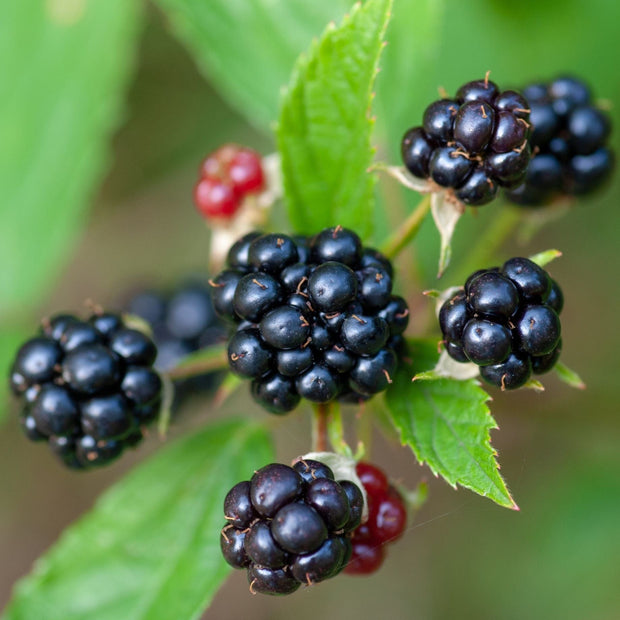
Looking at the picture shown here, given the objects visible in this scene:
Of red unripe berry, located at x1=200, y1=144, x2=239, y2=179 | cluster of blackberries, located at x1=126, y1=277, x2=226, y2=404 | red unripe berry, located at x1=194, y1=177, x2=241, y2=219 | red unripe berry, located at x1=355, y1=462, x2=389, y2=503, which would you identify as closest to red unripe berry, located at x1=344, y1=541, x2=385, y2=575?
red unripe berry, located at x1=355, y1=462, x2=389, y2=503

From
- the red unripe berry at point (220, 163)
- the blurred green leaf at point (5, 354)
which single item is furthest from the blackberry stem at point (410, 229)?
the blurred green leaf at point (5, 354)

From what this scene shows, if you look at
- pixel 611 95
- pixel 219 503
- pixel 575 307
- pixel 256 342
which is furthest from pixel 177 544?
pixel 611 95

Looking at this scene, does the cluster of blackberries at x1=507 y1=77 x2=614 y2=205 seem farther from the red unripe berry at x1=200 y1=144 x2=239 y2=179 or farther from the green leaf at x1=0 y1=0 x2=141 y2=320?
the green leaf at x1=0 y1=0 x2=141 y2=320

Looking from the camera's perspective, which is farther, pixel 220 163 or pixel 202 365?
pixel 220 163

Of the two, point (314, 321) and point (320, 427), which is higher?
point (314, 321)

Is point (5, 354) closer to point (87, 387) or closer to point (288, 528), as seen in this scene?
point (87, 387)

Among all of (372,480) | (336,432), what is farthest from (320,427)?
(372,480)

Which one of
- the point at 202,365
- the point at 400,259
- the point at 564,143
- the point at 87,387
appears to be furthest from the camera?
the point at 400,259

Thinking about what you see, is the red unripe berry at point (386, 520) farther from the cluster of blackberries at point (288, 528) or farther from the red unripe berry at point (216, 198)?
the red unripe berry at point (216, 198)
